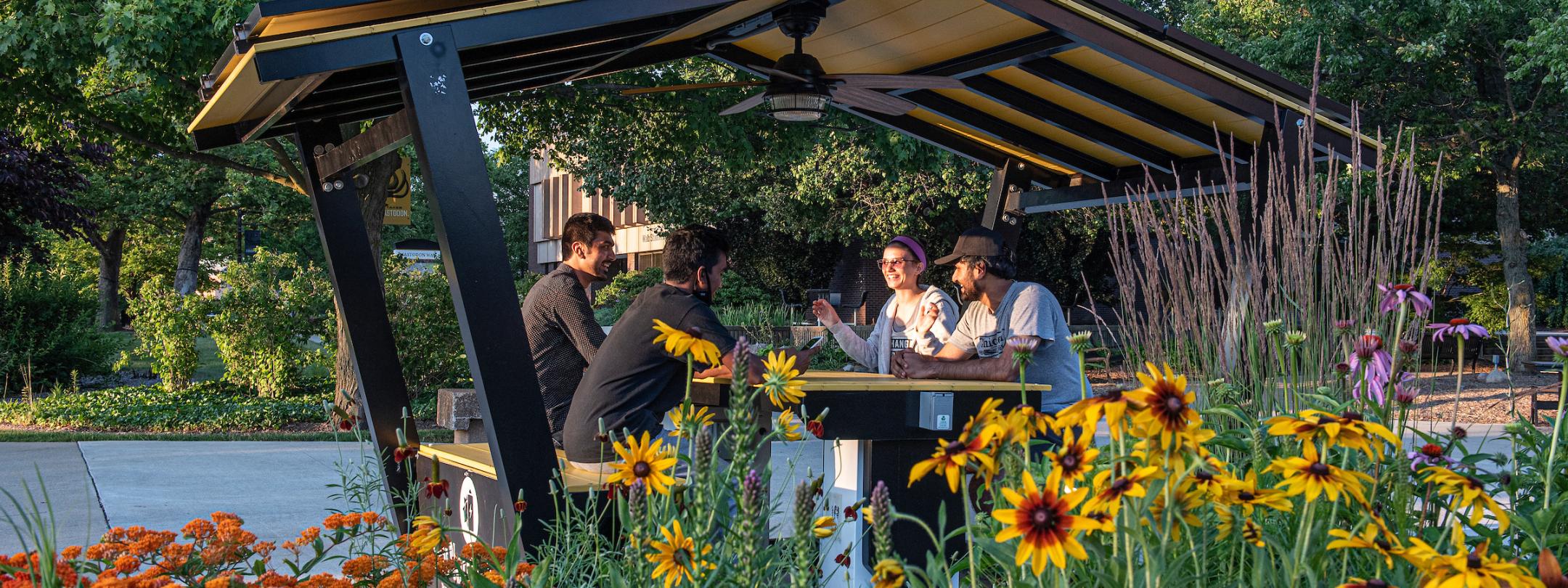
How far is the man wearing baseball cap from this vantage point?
4547 mm

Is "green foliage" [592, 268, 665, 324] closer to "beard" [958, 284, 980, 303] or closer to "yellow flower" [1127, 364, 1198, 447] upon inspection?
"beard" [958, 284, 980, 303]

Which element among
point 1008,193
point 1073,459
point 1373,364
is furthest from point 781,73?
point 1073,459

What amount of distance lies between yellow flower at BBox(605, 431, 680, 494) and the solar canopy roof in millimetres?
1574

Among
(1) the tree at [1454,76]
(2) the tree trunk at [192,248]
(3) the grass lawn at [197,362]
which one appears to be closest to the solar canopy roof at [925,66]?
(3) the grass lawn at [197,362]

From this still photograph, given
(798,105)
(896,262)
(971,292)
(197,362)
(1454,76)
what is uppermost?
(1454,76)

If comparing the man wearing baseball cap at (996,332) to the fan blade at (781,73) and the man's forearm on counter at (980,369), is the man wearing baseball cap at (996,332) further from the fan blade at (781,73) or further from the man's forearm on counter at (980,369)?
the fan blade at (781,73)

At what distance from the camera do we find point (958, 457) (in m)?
1.53

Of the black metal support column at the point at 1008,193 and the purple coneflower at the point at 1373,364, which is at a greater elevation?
the black metal support column at the point at 1008,193

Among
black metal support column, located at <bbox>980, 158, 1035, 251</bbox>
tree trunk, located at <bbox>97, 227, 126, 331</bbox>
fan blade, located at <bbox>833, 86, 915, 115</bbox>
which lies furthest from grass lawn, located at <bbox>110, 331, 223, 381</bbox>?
fan blade, located at <bbox>833, 86, 915, 115</bbox>

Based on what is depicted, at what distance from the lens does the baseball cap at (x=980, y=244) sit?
490 cm

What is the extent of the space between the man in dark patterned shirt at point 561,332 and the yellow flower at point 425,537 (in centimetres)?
211

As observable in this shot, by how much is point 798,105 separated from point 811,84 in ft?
0.49

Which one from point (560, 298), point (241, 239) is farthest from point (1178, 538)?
point (241, 239)

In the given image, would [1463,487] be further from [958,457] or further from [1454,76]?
[1454,76]
